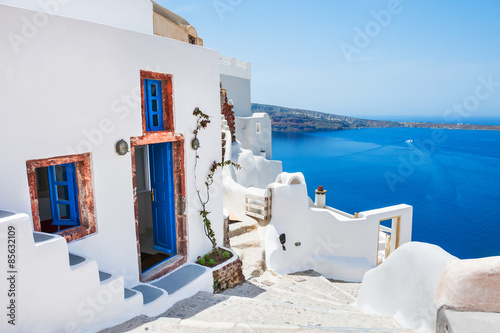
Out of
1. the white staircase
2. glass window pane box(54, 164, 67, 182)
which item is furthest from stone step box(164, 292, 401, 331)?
glass window pane box(54, 164, 67, 182)

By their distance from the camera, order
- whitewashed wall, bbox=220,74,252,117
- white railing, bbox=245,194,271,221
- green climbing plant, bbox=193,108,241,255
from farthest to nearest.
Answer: whitewashed wall, bbox=220,74,252,117, white railing, bbox=245,194,271,221, green climbing plant, bbox=193,108,241,255

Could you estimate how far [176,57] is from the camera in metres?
5.34

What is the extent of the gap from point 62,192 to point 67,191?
0.11 metres

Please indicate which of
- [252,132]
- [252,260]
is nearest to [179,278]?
[252,260]

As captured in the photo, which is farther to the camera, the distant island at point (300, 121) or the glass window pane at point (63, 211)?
the distant island at point (300, 121)

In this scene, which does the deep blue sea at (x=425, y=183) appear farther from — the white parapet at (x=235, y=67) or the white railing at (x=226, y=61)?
the white railing at (x=226, y=61)

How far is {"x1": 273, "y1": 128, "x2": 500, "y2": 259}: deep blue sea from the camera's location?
101ft

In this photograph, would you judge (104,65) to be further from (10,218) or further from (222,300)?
(222,300)

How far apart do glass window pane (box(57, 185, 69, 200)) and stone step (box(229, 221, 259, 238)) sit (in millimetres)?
6722

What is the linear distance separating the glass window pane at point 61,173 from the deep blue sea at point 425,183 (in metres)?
30.0

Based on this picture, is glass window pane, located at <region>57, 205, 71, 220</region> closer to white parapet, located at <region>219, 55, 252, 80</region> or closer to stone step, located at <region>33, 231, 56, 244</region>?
stone step, located at <region>33, 231, 56, 244</region>

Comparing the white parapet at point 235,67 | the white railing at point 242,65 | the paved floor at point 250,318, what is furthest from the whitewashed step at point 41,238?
the white railing at point 242,65

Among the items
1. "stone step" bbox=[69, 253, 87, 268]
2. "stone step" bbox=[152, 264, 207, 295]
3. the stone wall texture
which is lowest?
the stone wall texture

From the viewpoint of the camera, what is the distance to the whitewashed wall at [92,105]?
11.2ft
